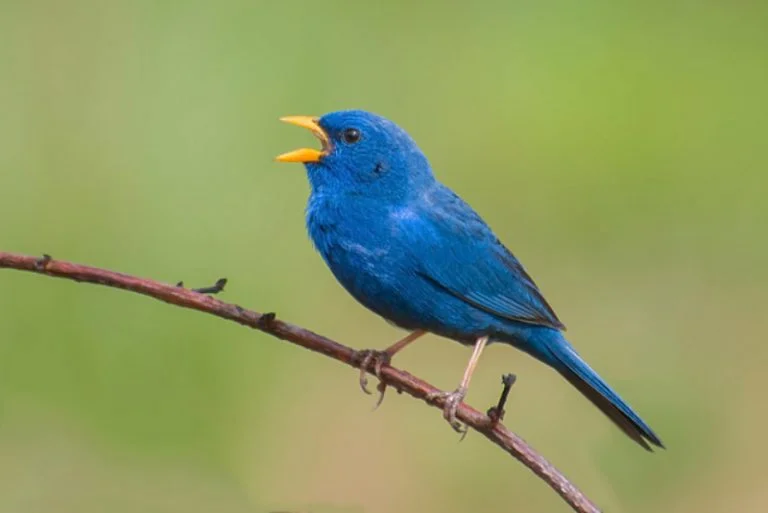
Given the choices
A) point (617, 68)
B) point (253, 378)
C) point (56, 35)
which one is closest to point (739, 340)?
point (617, 68)

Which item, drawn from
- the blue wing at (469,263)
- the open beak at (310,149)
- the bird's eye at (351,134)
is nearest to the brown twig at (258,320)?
the blue wing at (469,263)

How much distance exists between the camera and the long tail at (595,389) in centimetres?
443

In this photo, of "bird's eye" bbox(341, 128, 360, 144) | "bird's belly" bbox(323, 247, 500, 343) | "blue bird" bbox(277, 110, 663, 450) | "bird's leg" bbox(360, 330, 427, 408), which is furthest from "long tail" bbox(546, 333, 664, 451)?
"bird's eye" bbox(341, 128, 360, 144)

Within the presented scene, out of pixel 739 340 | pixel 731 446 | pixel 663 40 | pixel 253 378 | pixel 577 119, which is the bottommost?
pixel 253 378

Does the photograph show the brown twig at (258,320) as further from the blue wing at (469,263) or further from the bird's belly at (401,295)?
the blue wing at (469,263)

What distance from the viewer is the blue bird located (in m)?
Result: 4.34

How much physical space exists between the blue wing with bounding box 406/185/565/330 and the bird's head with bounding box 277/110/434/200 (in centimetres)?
A: 10

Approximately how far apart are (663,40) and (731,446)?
9.22 feet

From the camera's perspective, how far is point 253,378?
5996mm

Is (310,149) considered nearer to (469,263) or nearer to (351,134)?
(351,134)

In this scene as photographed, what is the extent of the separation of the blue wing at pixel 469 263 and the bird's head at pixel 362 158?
101mm

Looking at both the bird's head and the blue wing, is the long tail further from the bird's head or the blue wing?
the bird's head

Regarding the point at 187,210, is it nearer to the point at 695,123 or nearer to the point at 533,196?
the point at 533,196

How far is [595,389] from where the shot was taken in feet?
15.0
